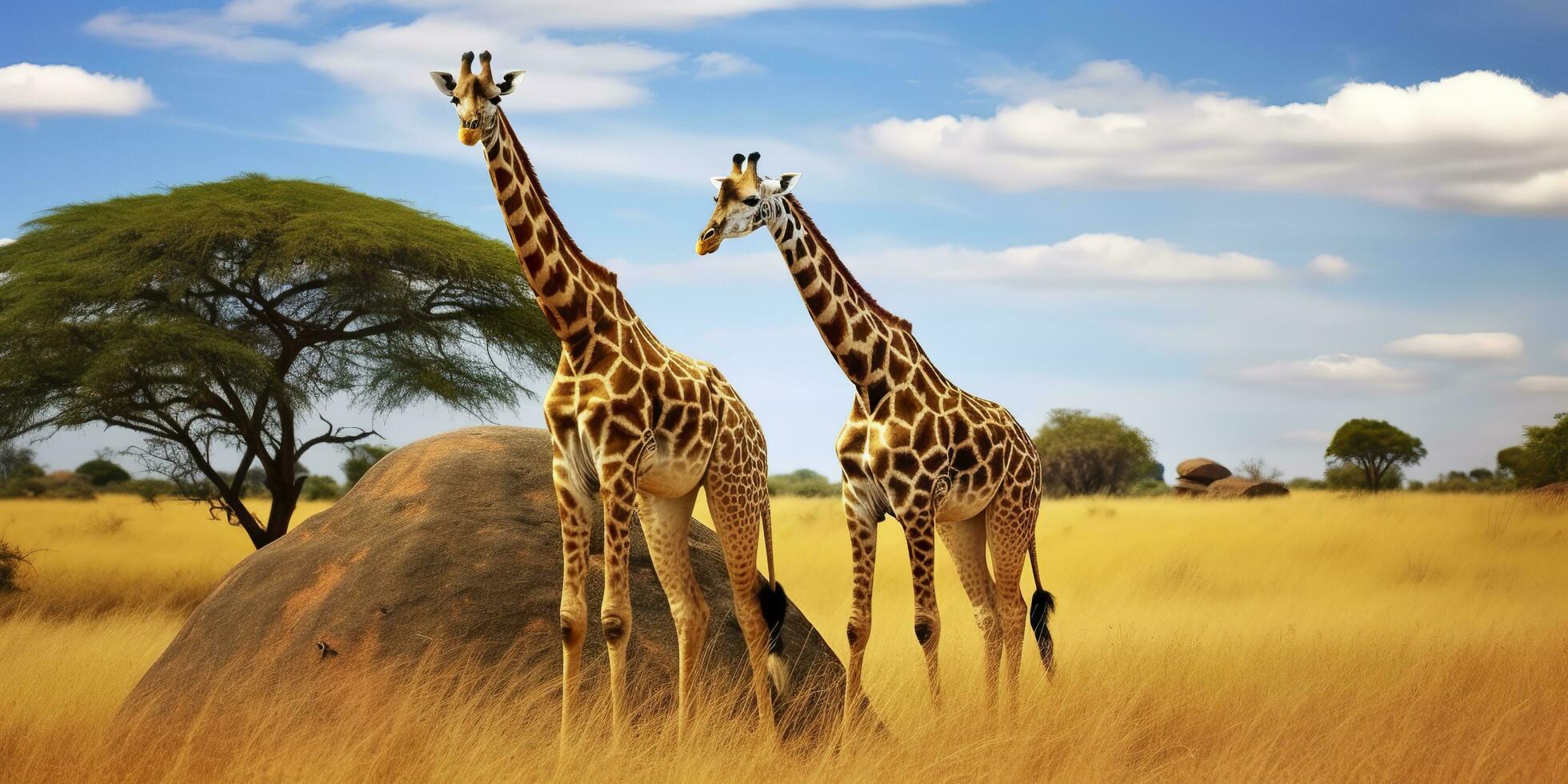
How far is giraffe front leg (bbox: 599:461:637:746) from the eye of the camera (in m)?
5.94

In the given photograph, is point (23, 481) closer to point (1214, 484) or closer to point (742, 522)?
point (1214, 484)

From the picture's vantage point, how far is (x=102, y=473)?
152 ft

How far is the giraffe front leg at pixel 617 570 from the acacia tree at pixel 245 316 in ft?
34.7

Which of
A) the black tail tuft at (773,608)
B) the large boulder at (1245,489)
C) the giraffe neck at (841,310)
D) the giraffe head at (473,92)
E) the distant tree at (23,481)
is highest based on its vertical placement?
the giraffe head at (473,92)

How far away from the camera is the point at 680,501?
6.52 m

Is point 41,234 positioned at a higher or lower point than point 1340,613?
higher

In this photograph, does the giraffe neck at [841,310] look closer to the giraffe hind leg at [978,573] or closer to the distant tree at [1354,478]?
the giraffe hind leg at [978,573]

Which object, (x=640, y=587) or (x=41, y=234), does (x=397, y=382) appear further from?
(x=640, y=587)

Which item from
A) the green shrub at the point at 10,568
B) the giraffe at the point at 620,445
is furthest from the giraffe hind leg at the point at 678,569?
the green shrub at the point at 10,568

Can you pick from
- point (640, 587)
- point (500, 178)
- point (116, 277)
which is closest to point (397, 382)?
point (116, 277)

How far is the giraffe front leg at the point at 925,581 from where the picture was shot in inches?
255

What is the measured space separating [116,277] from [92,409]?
1.63 meters

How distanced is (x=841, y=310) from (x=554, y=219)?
1501 mm

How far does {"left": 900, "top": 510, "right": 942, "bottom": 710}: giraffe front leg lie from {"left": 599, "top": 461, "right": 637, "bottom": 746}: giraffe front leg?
4.65ft
